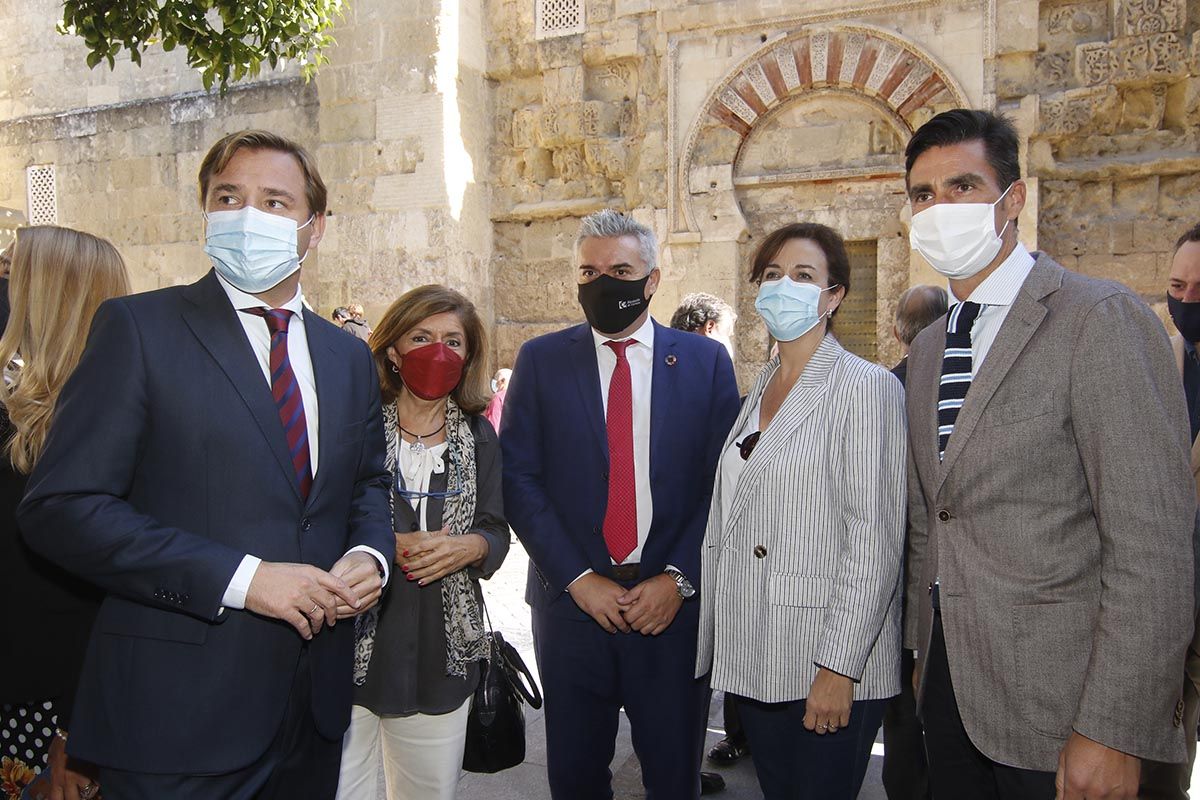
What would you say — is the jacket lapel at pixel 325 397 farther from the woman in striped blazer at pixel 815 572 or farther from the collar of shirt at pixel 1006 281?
the collar of shirt at pixel 1006 281

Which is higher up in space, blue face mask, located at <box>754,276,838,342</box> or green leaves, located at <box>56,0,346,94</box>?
green leaves, located at <box>56,0,346,94</box>

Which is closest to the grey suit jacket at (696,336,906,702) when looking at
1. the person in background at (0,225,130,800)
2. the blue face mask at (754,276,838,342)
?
Result: the blue face mask at (754,276,838,342)

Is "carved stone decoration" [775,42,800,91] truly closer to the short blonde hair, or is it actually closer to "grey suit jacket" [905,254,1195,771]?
"grey suit jacket" [905,254,1195,771]

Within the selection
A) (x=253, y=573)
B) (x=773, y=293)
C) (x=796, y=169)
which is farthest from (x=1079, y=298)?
(x=796, y=169)

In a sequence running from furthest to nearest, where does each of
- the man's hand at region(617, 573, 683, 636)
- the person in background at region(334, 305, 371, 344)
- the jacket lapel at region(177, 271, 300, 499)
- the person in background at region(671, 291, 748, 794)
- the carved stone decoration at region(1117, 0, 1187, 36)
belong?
the carved stone decoration at region(1117, 0, 1187, 36)
the person in background at region(334, 305, 371, 344)
the person in background at region(671, 291, 748, 794)
the man's hand at region(617, 573, 683, 636)
the jacket lapel at region(177, 271, 300, 499)

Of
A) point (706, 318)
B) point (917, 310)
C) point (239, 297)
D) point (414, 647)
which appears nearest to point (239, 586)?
point (239, 297)

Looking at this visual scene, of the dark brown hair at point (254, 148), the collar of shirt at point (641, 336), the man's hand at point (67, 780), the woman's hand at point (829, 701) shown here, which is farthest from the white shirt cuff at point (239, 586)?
the collar of shirt at point (641, 336)

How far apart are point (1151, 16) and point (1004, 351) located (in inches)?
268

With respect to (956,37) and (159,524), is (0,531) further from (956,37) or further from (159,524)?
(956,37)

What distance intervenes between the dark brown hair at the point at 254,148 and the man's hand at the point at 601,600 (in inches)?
47.8

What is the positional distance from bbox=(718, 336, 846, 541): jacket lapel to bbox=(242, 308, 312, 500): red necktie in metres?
1.03

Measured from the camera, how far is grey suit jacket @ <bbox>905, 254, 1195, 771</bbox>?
4.93 feet

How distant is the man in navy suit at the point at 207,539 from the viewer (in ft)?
4.89

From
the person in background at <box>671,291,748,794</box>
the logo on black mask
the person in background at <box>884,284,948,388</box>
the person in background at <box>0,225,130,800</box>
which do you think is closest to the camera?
the person in background at <box>0,225,130,800</box>
